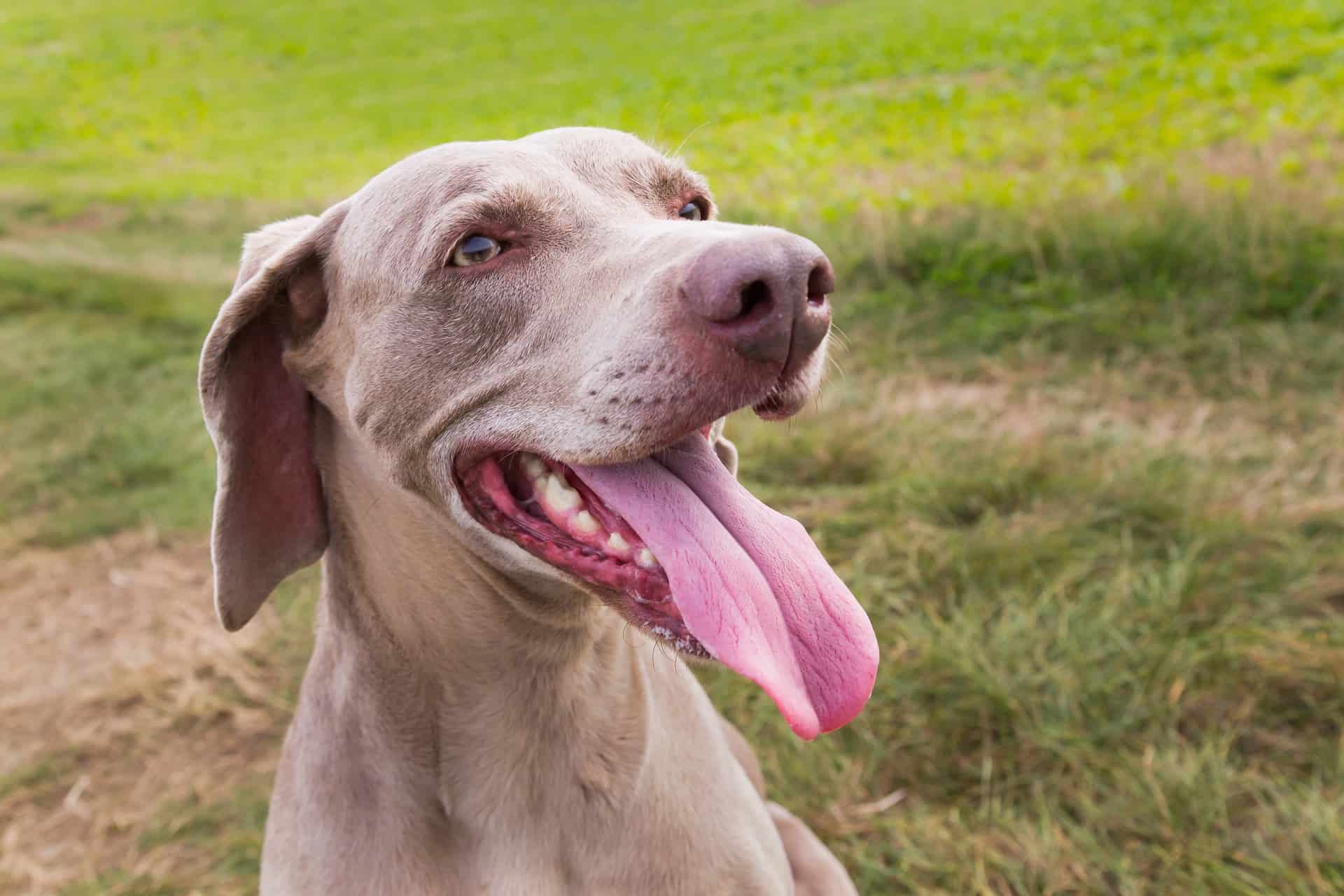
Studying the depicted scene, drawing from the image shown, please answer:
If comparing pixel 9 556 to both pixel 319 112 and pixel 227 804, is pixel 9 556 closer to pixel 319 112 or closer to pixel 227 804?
pixel 227 804

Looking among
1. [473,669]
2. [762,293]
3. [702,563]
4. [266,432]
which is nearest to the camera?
[762,293]

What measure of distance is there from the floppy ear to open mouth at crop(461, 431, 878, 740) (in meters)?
0.49

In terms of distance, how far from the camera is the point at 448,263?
81.4 inches

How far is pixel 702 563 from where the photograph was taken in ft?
6.16

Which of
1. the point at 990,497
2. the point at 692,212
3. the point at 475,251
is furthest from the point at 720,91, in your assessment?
the point at 475,251

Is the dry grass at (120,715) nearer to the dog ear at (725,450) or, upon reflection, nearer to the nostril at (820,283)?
the dog ear at (725,450)

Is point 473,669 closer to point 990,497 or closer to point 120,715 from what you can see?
point 990,497

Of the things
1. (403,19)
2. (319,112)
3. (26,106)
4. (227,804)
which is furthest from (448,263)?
(403,19)

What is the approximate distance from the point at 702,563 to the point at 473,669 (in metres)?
0.62

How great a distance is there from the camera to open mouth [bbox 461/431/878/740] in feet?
5.98

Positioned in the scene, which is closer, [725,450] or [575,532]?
[575,532]

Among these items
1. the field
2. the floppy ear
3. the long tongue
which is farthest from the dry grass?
the long tongue

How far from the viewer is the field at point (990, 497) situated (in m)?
3.26

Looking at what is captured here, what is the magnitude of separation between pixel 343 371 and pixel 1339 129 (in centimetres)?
667
